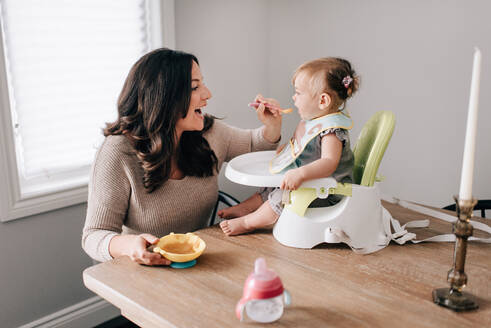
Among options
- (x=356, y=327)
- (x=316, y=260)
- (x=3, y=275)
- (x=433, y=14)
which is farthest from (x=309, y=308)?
(x=433, y=14)

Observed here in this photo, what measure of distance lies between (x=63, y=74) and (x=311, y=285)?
4.52ft

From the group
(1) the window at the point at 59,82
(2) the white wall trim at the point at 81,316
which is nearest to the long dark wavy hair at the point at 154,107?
(1) the window at the point at 59,82

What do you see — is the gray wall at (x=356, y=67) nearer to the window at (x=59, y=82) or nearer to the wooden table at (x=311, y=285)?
the window at (x=59, y=82)

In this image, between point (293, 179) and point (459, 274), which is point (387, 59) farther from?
point (459, 274)

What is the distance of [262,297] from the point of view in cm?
81

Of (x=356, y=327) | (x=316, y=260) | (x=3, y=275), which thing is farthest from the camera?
(x=3, y=275)

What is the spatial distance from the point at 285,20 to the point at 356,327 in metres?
2.02

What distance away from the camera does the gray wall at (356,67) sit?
181 cm

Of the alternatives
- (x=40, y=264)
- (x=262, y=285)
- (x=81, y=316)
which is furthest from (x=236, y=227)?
(x=81, y=316)

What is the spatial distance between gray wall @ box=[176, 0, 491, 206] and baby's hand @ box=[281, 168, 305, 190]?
1.23 meters

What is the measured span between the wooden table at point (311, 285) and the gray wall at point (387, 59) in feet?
3.16

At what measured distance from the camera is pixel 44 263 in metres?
1.81

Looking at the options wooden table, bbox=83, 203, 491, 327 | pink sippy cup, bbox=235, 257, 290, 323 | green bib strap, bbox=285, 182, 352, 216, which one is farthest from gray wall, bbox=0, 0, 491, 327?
pink sippy cup, bbox=235, 257, 290, 323

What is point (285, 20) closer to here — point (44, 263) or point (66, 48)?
point (66, 48)
